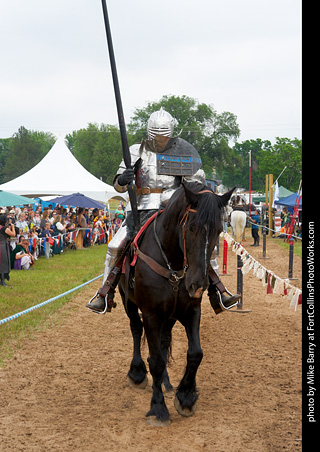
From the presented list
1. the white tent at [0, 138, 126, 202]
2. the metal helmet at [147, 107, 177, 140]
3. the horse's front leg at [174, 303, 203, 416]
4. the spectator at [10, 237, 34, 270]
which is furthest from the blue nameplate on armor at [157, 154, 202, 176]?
the white tent at [0, 138, 126, 202]

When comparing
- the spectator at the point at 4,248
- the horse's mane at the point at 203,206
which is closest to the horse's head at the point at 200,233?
the horse's mane at the point at 203,206

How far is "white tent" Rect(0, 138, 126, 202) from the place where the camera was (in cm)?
2116

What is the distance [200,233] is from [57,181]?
19132 millimetres

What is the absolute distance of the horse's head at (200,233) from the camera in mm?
3783

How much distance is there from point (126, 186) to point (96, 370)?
7.31 feet

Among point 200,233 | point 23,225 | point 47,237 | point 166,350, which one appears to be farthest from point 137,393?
point 47,237

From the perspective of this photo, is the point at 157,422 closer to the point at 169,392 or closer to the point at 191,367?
the point at 191,367

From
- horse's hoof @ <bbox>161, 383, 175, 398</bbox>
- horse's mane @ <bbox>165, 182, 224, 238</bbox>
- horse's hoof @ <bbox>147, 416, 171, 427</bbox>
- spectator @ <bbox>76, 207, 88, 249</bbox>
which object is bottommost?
spectator @ <bbox>76, 207, 88, 249</bbox>

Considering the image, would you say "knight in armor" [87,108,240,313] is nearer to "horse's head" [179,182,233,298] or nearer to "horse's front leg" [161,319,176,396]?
"horse's front leg" [161,319,176,396]

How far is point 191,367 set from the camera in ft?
14.4

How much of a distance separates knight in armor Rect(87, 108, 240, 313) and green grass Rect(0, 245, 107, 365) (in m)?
1.99

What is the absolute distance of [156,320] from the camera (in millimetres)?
4418
